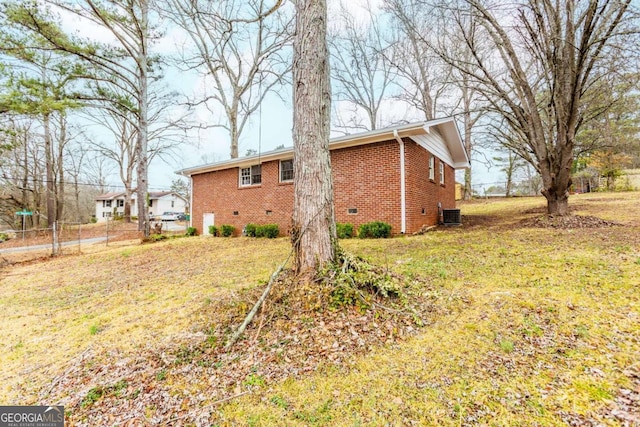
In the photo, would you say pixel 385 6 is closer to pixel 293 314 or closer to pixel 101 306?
pixel 293 314

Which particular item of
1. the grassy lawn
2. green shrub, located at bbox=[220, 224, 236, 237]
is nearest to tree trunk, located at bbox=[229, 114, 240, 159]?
green shrub, located at bbox=[220, 224, 236, 237]

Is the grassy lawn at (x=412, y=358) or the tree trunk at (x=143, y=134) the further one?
the tree trunk at (x=143, y=134)

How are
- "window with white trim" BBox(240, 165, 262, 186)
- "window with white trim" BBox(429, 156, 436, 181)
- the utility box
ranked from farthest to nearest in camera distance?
"window with white trim" BBox(240, 165, 262, 186) < the utility box < "window with white trim" BBox(429, 156, 436, 181)

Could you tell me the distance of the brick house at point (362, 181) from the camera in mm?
8555

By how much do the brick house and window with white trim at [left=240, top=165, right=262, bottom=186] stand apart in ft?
0.14

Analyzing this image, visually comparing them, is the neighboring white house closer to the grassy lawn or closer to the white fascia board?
the white fascia board

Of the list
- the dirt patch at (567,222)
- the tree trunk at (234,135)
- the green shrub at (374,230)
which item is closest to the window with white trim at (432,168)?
the dirt patch at (567,222)

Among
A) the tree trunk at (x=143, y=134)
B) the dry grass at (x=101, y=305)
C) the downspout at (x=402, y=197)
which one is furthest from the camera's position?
the tree trunk at (x=143, y=134)

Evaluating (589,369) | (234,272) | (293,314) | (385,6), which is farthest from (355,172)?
(589,369)

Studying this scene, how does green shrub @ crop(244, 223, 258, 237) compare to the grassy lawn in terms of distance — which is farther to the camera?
green shrub @ crop(244, 223, 258, 237)

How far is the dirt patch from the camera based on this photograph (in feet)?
24.4

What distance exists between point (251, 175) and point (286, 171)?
224cm

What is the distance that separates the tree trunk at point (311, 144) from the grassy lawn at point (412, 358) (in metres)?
1.08

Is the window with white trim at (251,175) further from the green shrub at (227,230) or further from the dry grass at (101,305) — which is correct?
the dry grass at (101,305)
